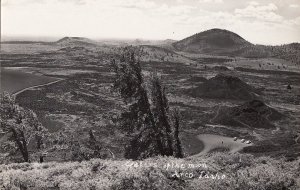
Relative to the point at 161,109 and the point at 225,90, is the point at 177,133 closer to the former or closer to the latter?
the point at 161,109

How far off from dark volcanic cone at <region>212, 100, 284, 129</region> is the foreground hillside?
44.1m

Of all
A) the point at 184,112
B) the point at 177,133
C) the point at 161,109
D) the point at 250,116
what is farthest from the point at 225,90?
the point at 161,109

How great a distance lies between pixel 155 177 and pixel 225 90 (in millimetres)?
73402

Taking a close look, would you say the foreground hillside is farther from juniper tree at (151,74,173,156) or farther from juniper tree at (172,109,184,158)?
juniper tree at (172,109,184,158)

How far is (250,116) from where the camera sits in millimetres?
63062

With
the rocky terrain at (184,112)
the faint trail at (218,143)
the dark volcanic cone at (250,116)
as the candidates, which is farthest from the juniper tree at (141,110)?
the dark volcanic cone at (250,116)

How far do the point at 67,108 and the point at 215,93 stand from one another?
35.2 m

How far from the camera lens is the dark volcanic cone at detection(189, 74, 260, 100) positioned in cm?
8462

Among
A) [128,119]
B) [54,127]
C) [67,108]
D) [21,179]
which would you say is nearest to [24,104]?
[67,108]

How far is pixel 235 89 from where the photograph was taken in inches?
3408

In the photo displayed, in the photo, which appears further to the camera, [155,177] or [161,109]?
[161,109]

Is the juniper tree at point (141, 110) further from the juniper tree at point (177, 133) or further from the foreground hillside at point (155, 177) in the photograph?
the foreground hillside at point (155, 177)

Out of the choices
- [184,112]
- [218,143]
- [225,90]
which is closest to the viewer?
[218,143]

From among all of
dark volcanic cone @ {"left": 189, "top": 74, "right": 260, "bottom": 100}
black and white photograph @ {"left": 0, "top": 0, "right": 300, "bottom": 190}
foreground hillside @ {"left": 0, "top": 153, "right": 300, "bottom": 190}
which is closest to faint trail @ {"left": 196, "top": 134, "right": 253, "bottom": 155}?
black and white photograph @ {"left": 0, "top": 0, "right": 300, "bottom": 190}
